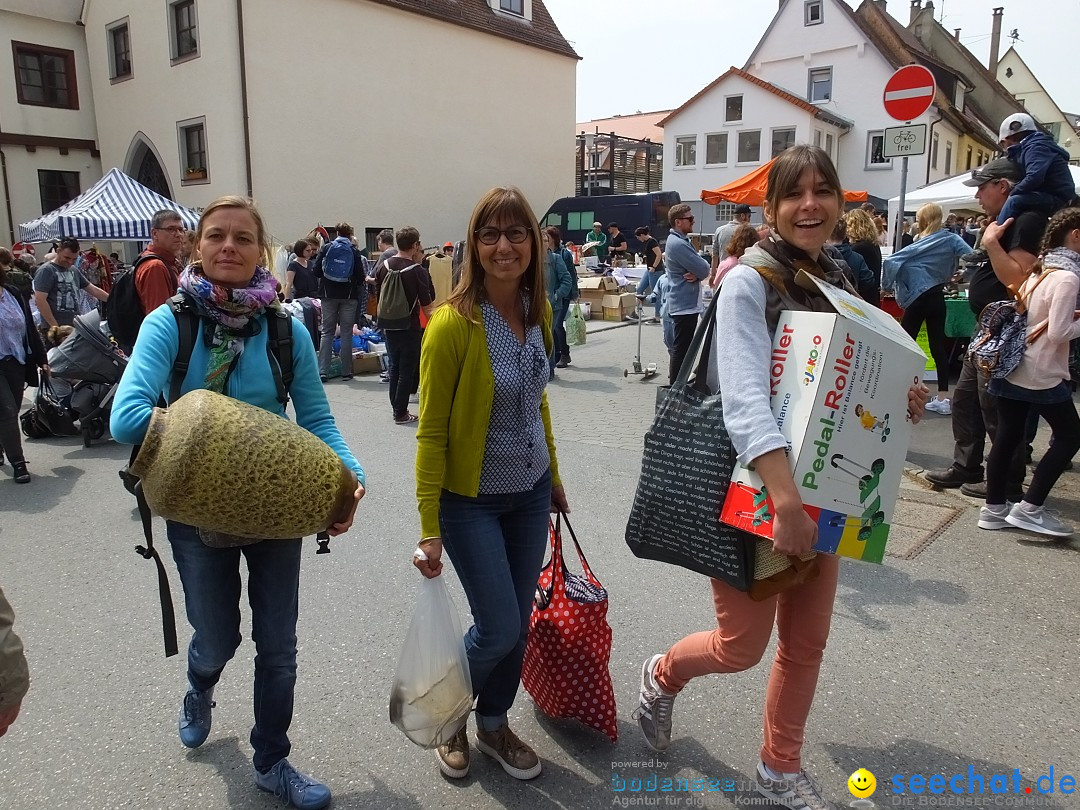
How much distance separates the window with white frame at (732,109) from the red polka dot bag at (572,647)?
115ft

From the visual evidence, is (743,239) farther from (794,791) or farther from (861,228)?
(794,791)

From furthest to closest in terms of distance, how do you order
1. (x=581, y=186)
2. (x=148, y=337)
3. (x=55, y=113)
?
1. (x=581, y=186)
2. (x=55, y=113)
3. (x=148, y=337)

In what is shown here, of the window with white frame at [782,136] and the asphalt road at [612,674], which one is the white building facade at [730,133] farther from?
the asphalt road at [612,674]

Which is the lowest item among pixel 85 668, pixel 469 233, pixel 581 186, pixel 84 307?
pixel 85 668

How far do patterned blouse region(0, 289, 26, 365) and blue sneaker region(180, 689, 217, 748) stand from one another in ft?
15.3

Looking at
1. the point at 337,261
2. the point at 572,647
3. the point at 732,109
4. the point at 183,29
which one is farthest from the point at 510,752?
the point at 732,109

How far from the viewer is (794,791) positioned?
2287mm

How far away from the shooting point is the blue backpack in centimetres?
952

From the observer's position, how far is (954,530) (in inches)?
180

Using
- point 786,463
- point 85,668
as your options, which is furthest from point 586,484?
point 786,463

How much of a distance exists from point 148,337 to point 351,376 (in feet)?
26.9

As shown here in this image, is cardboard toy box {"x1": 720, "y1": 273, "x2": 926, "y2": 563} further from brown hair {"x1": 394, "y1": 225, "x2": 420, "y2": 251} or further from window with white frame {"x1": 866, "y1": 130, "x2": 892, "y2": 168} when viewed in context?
window with white frame {"x1": 866, "y1": 130, "x2": 892, "y2": 168}

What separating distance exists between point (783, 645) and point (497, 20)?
24.3 m

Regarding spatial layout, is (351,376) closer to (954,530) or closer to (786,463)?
(954,530)
